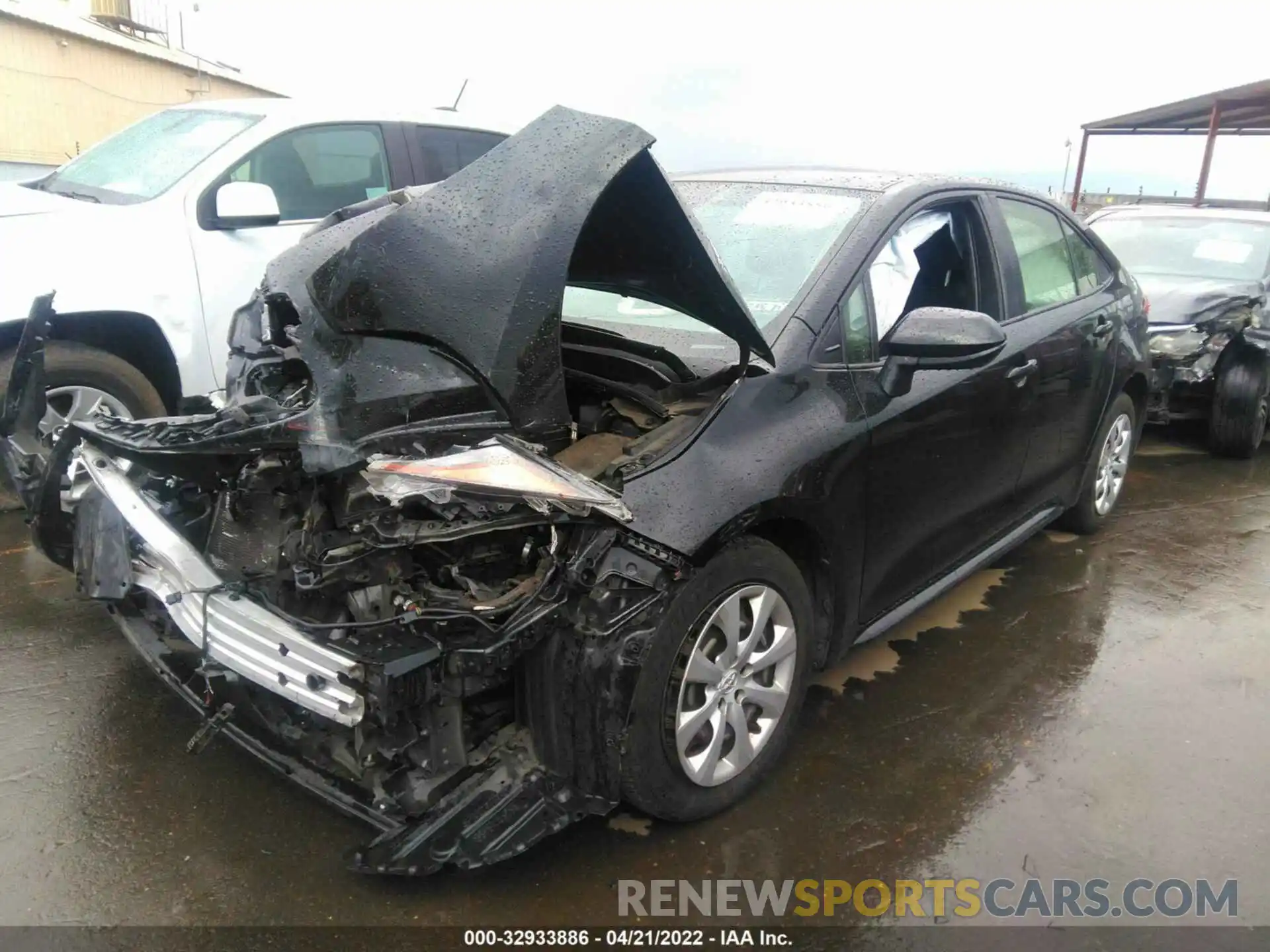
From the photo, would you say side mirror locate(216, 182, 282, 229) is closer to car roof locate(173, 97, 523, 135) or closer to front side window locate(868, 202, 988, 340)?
car roof locate(173, 97, 523, 135)

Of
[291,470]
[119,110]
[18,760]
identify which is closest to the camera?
[291,470]

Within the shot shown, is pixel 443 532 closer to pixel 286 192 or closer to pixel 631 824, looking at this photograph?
pixel 631 824

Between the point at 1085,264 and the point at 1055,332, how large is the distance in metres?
0.78

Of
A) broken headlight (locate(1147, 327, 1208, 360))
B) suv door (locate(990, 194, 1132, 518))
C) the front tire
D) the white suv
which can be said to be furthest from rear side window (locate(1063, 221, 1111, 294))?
the white suv

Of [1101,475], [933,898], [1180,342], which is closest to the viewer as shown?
[933,898]

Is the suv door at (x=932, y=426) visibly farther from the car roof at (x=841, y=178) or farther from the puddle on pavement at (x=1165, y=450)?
the puddle on pavement at (x=1165, y=450)

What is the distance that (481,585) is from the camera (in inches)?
85.4

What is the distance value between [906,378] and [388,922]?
2.09 meters

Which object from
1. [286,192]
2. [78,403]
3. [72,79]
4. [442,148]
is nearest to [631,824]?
[78,403]

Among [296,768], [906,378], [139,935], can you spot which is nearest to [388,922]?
[296,768]

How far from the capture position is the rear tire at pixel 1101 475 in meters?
4.46

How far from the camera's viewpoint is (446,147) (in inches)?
213

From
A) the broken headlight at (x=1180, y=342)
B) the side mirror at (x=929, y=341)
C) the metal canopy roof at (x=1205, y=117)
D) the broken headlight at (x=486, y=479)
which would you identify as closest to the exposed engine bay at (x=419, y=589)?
the broken headlight at (x=486, y=479)

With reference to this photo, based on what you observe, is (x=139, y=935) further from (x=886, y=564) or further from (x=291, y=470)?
(x=886, y=564)
